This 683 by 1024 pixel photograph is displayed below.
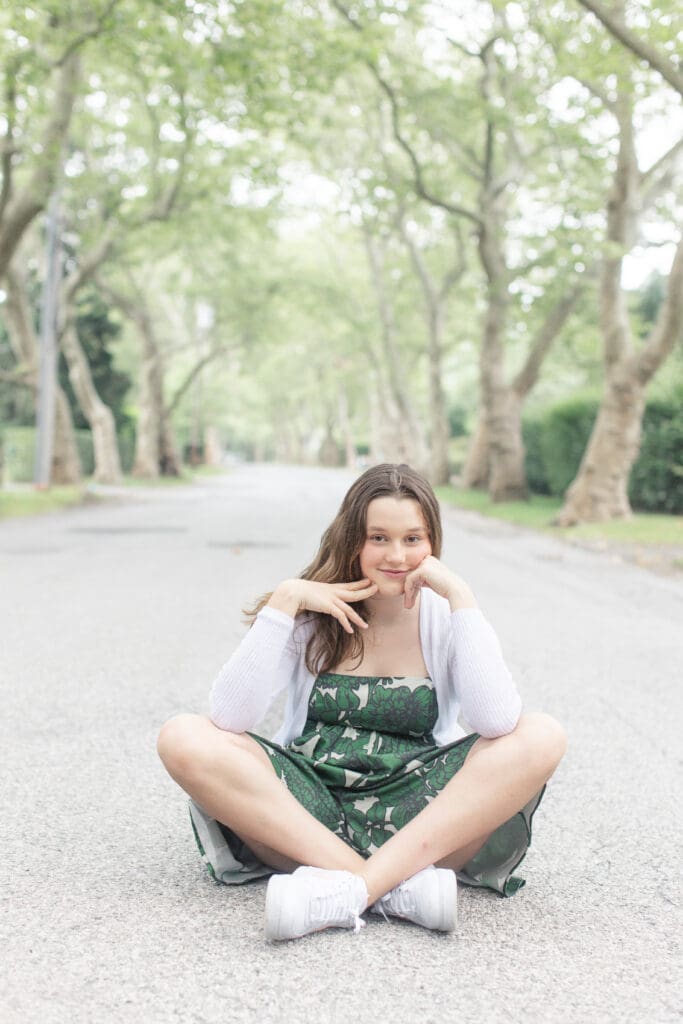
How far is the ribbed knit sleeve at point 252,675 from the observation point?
3053 millimetres

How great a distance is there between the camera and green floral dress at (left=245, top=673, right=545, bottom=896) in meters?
3.10

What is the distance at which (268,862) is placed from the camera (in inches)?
125

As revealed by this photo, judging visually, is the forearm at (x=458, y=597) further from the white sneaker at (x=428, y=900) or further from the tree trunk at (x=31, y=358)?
the tree trunk at (x=31, y=358)

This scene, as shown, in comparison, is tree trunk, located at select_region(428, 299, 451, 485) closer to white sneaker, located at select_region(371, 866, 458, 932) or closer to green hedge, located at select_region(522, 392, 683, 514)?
green hedge, located at select_region(522, 392, 683, 514)

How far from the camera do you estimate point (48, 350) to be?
2272 centimetres

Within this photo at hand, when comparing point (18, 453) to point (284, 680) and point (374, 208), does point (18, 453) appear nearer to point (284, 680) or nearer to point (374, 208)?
point (374, 208)

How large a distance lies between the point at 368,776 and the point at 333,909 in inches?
18.2

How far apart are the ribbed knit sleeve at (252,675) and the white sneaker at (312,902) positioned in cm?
47

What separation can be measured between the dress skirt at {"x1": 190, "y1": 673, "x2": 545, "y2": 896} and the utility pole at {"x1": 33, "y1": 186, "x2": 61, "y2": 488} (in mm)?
19866

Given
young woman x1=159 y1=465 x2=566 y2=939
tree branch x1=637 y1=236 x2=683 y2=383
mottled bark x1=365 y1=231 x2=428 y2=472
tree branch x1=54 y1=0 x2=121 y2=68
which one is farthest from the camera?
mottled bark x1=365 y1=231 x2=428 y2=472

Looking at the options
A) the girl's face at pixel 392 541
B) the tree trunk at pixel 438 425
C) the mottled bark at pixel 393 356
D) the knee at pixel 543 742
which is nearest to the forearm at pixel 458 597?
the girl's face at pixel 392 541

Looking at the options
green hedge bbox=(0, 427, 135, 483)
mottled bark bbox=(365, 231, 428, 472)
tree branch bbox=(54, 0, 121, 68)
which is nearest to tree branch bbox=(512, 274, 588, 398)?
mottled bark bbox=(365, 231, 428, 472)

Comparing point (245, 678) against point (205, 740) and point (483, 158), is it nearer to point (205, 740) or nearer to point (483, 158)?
point (205, 740)

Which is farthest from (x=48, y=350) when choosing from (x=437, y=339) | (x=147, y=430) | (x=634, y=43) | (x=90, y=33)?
(x=147, y=430)
